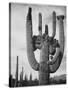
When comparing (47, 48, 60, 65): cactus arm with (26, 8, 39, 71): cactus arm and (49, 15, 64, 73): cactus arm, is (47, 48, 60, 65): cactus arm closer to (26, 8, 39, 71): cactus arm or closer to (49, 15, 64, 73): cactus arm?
(49, 15, 64, 73): cactus arm

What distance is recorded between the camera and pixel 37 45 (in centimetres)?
354

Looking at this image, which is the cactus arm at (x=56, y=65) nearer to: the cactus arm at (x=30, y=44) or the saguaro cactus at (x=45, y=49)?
the saguaro cactus at (x=45, y=49)

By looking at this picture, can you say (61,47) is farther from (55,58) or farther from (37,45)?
(37,45)

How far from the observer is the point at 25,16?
3.47 metres

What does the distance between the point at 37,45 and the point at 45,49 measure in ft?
0.42

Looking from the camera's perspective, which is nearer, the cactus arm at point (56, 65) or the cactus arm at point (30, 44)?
the cactus arm at point (30, 44)

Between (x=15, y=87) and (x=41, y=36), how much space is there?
0.78 m

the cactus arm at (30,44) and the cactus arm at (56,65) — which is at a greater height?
the cactus arm at (30,44)

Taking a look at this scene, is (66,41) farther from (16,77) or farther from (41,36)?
(16,77)

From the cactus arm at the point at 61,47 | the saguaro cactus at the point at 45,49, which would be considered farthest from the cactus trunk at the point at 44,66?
the cactus arm at the point at 61,47

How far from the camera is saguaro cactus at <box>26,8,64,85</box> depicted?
3.50 metres

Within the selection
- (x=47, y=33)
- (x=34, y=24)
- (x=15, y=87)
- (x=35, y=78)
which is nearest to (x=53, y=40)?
(x=47, y=33)

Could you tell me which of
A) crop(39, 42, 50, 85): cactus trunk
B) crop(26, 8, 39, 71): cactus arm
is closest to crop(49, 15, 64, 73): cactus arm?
crop(39, 42, 50, 85): cactus trunk

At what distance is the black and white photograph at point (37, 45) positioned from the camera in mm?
3410
